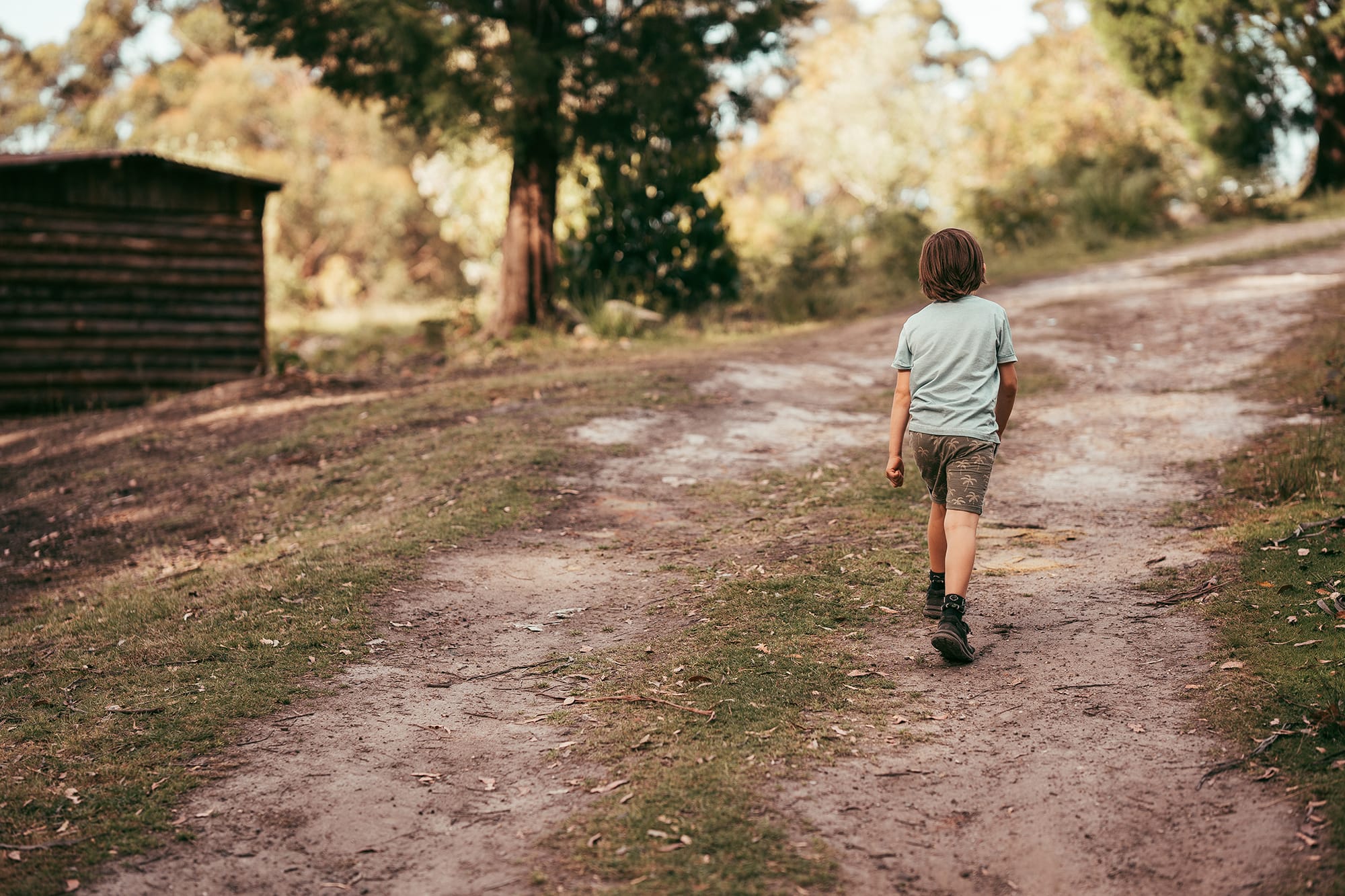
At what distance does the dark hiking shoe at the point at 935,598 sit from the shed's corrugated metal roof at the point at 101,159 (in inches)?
456

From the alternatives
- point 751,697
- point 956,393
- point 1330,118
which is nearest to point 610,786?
point 751,697

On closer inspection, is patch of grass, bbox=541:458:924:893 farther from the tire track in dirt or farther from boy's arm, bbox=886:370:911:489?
boy's arm, bbox=886:370:911:489

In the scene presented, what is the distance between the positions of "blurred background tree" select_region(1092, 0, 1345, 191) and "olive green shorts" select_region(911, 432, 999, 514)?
1874 cm

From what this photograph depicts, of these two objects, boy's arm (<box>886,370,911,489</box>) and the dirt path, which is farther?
boy's arm (<box>886,370,911,489</box>)

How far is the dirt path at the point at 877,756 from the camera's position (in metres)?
3.04

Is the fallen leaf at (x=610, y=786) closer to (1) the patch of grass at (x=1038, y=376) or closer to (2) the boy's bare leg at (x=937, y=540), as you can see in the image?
(2) the boy's bare leg at (x=937, y=540)

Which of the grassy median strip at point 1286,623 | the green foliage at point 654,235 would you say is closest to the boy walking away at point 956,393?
the grassy median strip at point 1286,623

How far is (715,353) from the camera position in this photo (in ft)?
39.5

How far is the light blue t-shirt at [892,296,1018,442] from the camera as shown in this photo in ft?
14.3

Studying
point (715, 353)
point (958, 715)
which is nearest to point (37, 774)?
point (958, 715)

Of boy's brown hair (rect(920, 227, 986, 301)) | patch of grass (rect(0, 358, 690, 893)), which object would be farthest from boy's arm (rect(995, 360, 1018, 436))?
patch of grass (rect(0, 358, 690, 893))

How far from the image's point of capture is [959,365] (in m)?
4.39

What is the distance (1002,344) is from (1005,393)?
195 mm

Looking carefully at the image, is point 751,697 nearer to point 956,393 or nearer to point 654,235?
point 956,393
